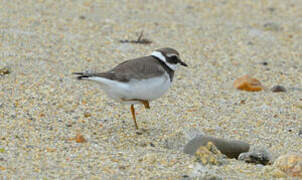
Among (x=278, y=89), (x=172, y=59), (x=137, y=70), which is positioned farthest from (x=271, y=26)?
(x=137, y=70)

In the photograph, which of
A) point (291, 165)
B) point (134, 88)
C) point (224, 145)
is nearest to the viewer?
point (291, 165)

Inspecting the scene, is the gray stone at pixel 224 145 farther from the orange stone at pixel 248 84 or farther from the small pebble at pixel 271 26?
the small pebble at pixel 271 26

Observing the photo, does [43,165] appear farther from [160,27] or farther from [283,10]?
[283,10]

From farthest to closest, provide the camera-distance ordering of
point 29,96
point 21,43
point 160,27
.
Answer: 1. point 160,27
2. point 21,43
3. point 29,96

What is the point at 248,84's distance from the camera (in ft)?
21.0

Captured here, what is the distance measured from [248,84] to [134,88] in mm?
2126

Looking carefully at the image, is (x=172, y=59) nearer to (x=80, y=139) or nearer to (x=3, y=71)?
(x=80, y=139)

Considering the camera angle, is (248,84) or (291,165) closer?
(291,165)

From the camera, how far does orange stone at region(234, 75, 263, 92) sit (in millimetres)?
6395

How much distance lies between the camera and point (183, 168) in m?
4.11

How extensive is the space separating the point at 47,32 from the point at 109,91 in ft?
9.09

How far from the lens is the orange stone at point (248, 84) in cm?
639

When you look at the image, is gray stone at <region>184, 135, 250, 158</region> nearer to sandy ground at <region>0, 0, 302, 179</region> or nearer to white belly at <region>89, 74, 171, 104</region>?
sandy ground at <region>0, 0, 302, 179</region>

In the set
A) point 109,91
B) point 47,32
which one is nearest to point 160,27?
point 47,32
